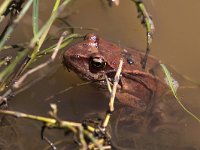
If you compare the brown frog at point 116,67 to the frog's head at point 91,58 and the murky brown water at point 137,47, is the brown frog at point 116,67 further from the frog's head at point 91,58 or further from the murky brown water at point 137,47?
the murky brown water at point 137,47

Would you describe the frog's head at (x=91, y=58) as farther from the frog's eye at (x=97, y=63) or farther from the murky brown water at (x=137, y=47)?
the murky brown water at (x=137, y=47)

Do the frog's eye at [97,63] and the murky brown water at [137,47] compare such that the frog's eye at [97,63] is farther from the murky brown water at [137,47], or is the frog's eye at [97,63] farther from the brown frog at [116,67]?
the murky brown water at [137,47]

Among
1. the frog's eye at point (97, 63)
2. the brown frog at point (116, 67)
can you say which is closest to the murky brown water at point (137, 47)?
the brown frog at point (116, 67)

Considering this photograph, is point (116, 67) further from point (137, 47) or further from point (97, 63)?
point (137, 47)

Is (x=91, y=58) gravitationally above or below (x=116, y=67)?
above

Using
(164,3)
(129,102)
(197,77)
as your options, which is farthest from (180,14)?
(129,102)

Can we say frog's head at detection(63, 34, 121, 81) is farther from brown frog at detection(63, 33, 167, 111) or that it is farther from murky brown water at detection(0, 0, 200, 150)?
murky brown water at detection(0, 0, 200, 150)

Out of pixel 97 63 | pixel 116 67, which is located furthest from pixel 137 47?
pixel 97 63

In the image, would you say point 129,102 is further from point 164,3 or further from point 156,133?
point 164,3
